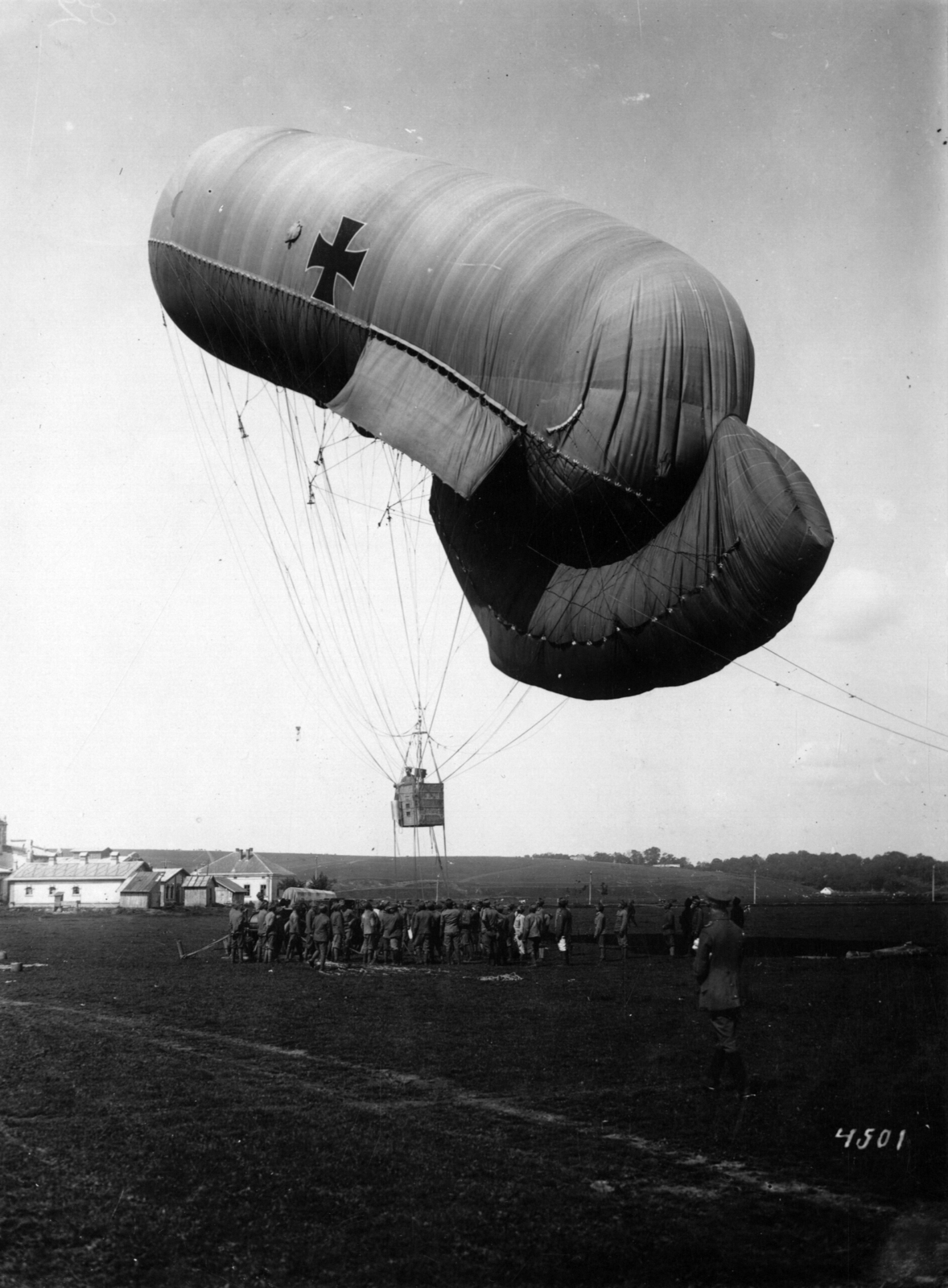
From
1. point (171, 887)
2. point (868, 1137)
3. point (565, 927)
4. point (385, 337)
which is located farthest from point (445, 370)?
point (171, 887)

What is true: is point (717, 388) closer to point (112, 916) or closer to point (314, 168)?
point (314, 168)

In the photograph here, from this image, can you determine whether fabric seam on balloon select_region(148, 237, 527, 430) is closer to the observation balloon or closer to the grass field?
the observation balloon

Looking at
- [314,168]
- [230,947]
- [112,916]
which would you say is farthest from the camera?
[112,916]

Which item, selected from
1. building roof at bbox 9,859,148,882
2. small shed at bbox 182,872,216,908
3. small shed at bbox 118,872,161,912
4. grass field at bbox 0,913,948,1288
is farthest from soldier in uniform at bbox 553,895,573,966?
small shed at bbox 182,872,216,908

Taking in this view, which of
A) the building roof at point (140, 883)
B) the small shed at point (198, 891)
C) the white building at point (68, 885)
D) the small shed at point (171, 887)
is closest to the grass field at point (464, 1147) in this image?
the building roof at point (140, 883)

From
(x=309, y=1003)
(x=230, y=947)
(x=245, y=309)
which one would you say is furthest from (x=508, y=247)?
(x=230, y=947)

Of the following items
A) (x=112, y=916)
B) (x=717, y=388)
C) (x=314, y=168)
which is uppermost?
(x=314, y=168)
